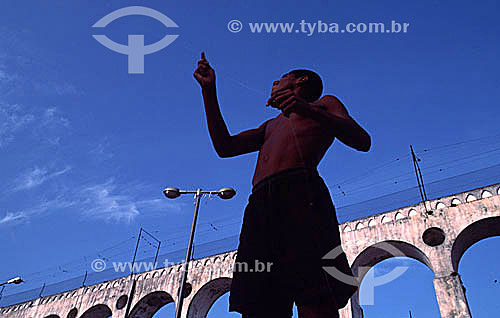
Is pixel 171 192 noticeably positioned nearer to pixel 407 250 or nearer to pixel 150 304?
pixel 407 250

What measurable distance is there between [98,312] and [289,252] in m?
30.3

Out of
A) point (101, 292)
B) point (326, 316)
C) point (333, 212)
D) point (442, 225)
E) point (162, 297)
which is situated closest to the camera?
point (326, 316)

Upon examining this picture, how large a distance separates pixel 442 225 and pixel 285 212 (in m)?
18.4

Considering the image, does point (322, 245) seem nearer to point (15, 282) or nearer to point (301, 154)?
point (301, 154)

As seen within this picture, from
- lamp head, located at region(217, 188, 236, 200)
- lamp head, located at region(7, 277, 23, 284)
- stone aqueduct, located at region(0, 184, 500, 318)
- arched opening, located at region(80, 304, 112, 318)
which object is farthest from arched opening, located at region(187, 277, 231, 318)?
lamp head, located at region(217, 188, 236, 200)

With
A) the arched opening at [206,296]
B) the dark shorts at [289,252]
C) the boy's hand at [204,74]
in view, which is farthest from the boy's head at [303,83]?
the arched opening at [206,296]

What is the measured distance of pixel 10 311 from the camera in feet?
106

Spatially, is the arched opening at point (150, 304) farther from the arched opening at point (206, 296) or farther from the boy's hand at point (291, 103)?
the boy's hand at point (291, 103)

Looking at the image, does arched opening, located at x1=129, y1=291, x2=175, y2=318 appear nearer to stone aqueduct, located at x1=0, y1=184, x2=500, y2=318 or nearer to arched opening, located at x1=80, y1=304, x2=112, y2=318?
stone aqueduct, located at x1=0, y1=184, x2=500, y2=318

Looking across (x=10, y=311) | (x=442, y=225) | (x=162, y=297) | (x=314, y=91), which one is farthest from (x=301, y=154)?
(x=10, y=311)

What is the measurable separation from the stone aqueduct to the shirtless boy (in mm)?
12633

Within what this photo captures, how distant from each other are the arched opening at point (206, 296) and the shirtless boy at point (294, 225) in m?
21.4

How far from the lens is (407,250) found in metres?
18.8

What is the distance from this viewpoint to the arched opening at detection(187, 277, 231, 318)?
74.9ft
